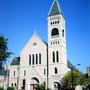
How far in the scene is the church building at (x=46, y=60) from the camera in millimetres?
66062

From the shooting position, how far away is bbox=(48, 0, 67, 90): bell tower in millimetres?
65562

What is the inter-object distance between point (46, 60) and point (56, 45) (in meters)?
5.57

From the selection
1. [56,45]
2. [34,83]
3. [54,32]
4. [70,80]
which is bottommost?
[34,83]

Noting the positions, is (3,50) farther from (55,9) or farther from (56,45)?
(55,9)

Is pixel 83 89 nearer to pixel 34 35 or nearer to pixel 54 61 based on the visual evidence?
pixel 54 61

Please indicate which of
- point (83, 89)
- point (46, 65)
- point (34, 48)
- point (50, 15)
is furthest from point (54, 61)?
point (83, 89)

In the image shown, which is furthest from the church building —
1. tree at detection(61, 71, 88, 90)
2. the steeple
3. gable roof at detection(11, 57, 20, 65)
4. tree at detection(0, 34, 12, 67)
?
tree at detection(0, 34, 12, 67)

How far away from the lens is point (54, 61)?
66688 mm

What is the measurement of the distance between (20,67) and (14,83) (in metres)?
5.73

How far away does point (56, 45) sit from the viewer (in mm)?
67812

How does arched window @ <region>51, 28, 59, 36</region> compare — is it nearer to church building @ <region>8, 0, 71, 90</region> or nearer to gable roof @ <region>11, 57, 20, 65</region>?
church building @ <region>8, 0, 71, 90</region>

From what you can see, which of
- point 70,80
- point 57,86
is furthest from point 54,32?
point 57,86

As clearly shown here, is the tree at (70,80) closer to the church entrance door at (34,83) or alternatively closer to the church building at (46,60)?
the church building at (46,60)

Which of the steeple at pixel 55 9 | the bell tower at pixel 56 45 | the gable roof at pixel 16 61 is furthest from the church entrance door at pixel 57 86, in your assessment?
the steeple at pixel 55 9
